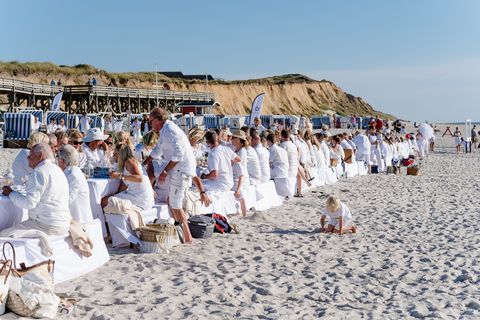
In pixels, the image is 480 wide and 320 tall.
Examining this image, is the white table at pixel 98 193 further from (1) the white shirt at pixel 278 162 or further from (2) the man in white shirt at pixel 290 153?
(2) the man in white shirt at pixel 290 153

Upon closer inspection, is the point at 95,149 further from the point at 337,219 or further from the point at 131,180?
the point at 337,219

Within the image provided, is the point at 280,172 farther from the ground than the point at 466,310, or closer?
farther from the ground

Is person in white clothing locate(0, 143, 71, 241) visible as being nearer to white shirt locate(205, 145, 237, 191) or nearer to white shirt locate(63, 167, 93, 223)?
white shirt locate(63, 167, 93, 223)

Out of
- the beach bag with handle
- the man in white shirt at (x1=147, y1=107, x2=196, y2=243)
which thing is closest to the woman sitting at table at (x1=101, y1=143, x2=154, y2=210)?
the man in white shirt at (x1=147, y1=107, x2=196, y2=243)

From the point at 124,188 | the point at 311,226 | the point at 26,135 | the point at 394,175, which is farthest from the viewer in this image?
the point at 26,135

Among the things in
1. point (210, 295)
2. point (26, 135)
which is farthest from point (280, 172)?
point (26, 135)

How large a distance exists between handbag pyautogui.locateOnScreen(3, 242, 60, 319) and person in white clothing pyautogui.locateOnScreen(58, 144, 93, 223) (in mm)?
1470

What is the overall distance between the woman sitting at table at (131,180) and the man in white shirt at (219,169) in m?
1.59

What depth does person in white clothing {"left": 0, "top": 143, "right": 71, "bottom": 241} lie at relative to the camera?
5109 millimetres

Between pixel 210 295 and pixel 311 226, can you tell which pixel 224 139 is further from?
pixel 210 295

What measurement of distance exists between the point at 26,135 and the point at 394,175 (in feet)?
44.8

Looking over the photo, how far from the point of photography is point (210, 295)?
523cm

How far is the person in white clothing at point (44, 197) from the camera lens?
5.11 meters

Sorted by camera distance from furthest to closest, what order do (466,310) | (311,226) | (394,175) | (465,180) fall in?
(394,175)
(465,180)
(311,226)
(466,310)
